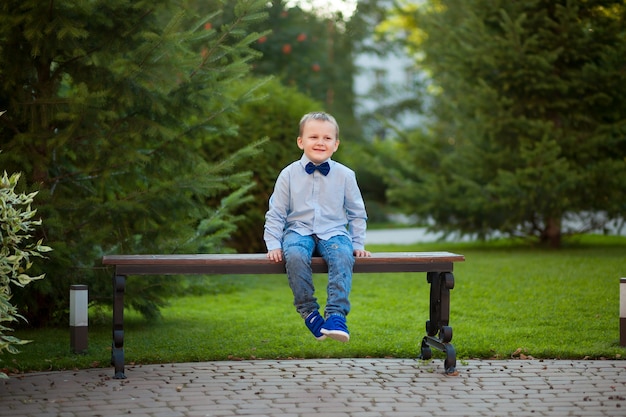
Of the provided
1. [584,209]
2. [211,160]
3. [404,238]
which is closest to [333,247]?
[211,160]

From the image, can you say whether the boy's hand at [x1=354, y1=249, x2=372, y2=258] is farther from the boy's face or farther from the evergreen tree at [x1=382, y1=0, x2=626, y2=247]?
the evergreen tree at [x1=382, y1=0, x2=626, y2=247]

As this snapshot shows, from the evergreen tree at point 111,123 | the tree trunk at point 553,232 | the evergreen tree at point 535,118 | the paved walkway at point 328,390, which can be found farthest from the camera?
the tree trunk at point 553,232

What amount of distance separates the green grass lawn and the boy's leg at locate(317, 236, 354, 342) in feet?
Result: 3.13

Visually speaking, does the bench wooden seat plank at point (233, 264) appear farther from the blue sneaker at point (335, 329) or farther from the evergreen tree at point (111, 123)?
the evergreen tree at point (111, 123)

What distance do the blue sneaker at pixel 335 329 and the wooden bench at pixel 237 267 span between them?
452 millimetres

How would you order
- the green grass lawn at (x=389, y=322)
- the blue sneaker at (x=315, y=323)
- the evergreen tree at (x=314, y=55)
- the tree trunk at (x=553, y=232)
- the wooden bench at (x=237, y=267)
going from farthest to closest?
1. the evergreen tree at (x=314, y=55)
2. the tree trunk at (x=553, y=232)
3. the green grass lawn at (x=389, y=322)
4. the wooden bench at (x=237, y=267)
5. the blue sneaker at (x=315, y=323)

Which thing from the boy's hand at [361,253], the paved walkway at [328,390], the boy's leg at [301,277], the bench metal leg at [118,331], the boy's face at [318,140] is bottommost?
the paved walkway at [328,390]

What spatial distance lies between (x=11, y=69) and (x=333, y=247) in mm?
3248

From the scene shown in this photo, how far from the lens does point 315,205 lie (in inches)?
248

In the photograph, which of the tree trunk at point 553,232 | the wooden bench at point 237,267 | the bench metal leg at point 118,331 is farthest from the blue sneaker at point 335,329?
the tree trunk at point 553,232

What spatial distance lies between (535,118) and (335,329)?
10215 mm

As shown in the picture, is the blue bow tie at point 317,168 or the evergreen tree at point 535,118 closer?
the blue bow tie at point 317,168

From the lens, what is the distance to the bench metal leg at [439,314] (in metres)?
6.29

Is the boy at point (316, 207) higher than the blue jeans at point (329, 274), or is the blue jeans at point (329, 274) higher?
the boy at point (316, 207)
